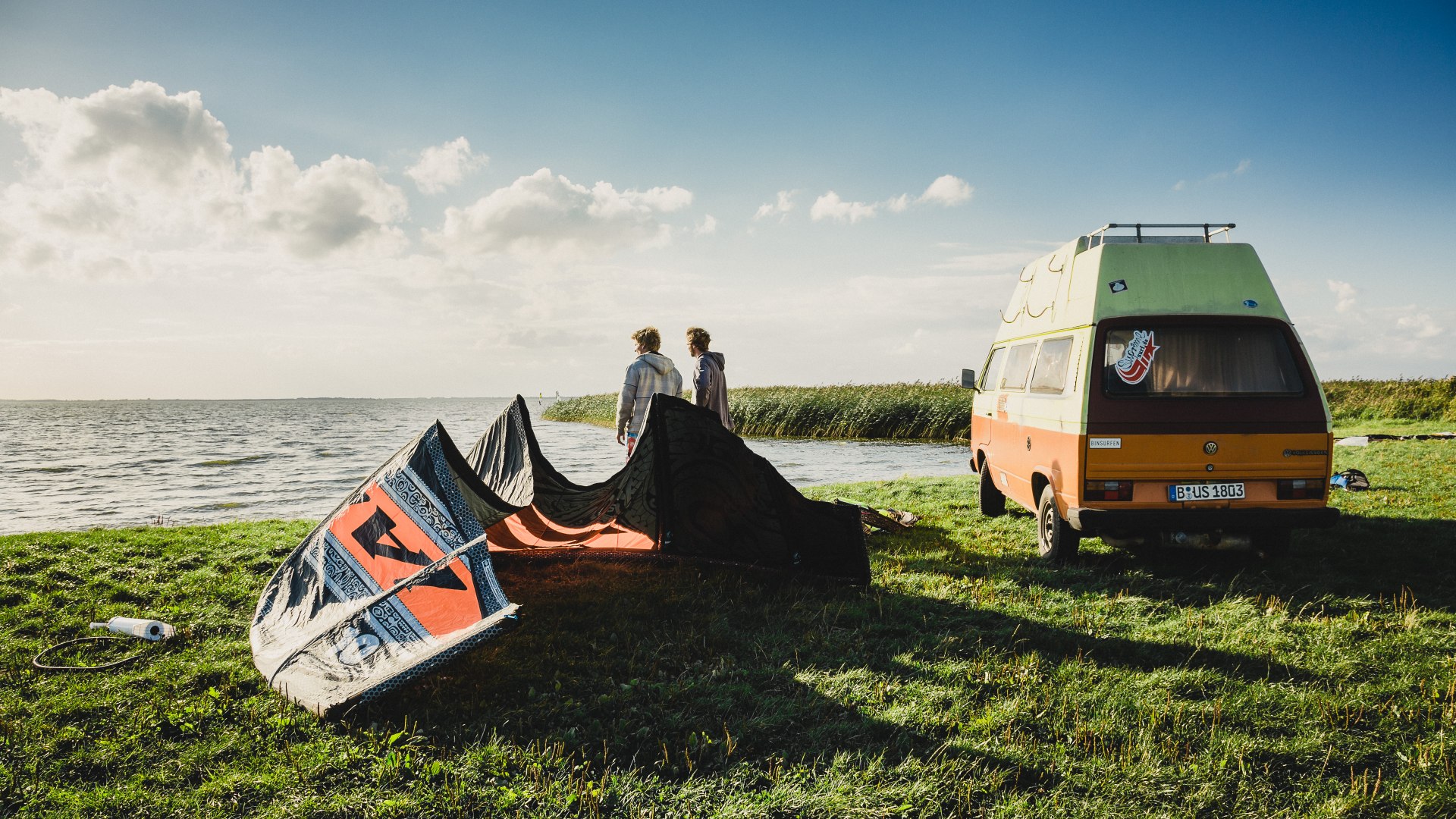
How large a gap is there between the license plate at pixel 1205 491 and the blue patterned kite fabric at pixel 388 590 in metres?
5.01

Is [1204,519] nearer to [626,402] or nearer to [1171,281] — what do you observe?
[1171,281]

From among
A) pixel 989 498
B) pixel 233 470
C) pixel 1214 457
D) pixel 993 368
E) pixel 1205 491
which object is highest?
pixel 993 368

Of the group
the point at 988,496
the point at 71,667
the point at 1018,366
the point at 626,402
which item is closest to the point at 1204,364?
the point at 1018,366

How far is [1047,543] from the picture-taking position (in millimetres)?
6793

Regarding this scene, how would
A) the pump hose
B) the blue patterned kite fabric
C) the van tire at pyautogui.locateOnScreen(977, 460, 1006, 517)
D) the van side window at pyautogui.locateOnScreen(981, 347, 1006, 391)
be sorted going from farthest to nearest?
the van tire at pyautogui.locateOnScreen(977, 460, 1006, 517) < the van side window at pyautogui.locateOnScreen(981, 347, 1006, 391) < the pump hose < the blue patterned kite fabric

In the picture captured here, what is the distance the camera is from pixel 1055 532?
254 inches

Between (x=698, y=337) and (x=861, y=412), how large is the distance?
18.8 metres

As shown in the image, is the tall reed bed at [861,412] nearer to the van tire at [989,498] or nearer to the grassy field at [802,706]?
the van tire at [989,498]

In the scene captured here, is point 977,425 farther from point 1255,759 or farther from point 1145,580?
point 1255,759

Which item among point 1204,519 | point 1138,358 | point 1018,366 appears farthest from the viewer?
point 1018,366

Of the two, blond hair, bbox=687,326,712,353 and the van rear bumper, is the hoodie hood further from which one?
the van rear bumper

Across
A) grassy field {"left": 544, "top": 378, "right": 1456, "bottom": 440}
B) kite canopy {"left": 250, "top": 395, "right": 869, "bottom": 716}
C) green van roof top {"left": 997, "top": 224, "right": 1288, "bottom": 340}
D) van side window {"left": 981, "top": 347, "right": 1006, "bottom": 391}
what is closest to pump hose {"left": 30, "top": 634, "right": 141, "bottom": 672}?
kite canopy {"left": 250, "top": 395, "right": 869, "bottom": 716}

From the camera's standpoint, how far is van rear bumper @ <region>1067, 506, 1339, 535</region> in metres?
5.69

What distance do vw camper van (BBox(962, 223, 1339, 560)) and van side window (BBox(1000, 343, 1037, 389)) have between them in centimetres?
73
